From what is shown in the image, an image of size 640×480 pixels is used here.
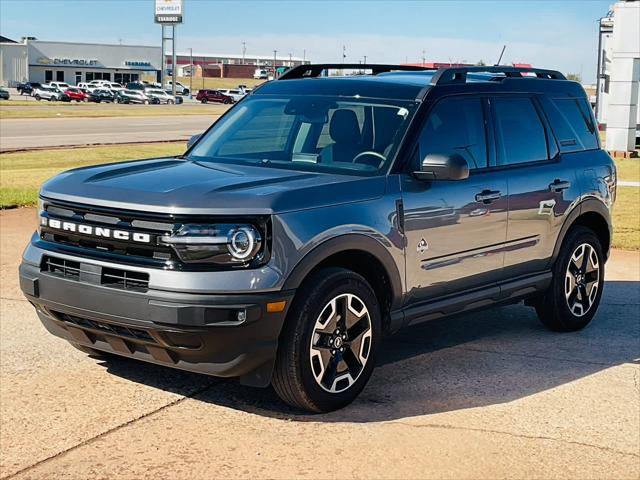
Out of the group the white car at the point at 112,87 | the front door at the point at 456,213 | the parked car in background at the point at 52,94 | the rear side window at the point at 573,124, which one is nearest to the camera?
the front door at the point at 456,213

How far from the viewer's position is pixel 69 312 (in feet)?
17.6

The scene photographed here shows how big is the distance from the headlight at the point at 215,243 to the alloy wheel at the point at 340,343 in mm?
620

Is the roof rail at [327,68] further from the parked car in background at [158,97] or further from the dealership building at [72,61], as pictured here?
the dealership building at [72,61]

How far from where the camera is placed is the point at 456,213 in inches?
246

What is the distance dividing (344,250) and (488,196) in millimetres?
1484

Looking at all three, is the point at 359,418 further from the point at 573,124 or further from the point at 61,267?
the point at 573,124

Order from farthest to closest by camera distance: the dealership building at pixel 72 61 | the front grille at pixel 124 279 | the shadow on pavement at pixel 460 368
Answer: the dealership building at pixel 72 61 < the shadow on pavement at pixel 460 368 < the front grille at pixel 124 279

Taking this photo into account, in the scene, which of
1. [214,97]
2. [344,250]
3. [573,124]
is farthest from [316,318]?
[214,97]

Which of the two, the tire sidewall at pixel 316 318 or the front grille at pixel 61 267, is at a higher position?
the front grille at pixel 61 267

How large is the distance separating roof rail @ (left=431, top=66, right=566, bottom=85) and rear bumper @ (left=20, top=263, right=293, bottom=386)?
215 cm

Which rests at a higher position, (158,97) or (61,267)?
(158,97)

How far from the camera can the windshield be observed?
610 cm

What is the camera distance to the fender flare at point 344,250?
17.0 ft

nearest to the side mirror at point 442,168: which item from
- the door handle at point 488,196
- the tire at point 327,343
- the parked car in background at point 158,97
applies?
the door handle at point 488,196
